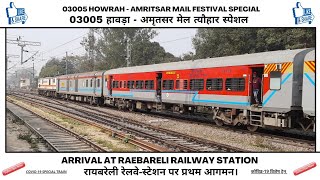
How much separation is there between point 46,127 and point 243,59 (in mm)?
10441

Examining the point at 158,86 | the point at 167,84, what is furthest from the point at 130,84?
the point at 167,84

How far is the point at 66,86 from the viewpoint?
4538 centimetres

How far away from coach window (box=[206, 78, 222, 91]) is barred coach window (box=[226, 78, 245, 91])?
1.96 feet

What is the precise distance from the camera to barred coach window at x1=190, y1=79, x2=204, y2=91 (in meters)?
19.0

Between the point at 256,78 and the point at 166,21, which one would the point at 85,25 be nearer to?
the point at 166,21

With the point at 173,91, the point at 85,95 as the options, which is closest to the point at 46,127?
the point at 173,91

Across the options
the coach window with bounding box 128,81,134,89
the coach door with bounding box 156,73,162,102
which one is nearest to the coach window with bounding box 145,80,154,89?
the coach door with bounding box 156,73,162,102

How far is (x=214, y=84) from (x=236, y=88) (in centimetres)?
168

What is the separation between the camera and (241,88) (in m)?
16.2

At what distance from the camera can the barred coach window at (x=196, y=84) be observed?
62.3 ft

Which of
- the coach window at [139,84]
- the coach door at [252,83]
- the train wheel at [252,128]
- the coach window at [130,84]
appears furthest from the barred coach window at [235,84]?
the coach window at [130,84]

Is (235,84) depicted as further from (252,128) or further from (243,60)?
(252,128)

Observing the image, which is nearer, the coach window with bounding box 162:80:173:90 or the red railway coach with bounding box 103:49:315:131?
the red railway coach with bounding box 103:49:315:131

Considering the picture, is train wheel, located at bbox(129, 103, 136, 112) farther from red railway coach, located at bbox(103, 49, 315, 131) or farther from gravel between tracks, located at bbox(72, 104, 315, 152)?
gravel between tracks, located at bbox(72, 104, 315, 152)
